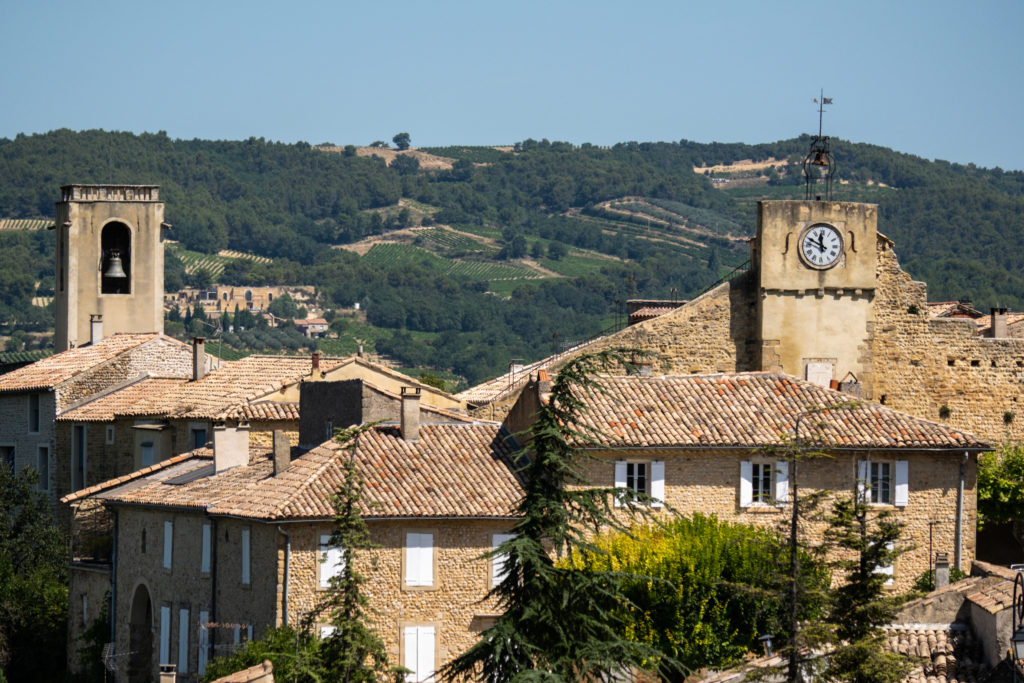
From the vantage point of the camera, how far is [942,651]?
105ft

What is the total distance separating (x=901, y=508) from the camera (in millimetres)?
37625

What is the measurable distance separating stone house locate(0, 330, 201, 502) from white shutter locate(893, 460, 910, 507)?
23735 mm

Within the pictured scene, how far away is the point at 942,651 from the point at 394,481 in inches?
421

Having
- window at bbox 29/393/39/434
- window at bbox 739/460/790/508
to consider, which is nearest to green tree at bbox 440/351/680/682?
window at bbox 739/460/790/508

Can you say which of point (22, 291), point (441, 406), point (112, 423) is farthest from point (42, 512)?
point (22, 291)

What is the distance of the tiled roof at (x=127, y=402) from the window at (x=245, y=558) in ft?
46.8

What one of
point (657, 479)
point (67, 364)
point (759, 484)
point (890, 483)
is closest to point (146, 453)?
point (67, 364)

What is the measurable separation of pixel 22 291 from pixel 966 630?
388 ft

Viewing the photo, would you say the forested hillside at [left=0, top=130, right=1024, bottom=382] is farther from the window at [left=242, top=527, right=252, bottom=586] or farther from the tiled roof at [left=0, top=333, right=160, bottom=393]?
the window at [left=242, top=527, right=252, bottom=586]

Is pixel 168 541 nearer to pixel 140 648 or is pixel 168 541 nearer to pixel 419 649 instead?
pixel 140 648

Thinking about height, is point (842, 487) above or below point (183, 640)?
above

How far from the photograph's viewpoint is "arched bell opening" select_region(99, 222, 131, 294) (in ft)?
202

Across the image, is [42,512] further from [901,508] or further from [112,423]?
[901,508]

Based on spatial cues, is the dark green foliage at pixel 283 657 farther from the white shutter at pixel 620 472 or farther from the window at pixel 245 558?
the white shutter at pixel 620 472
